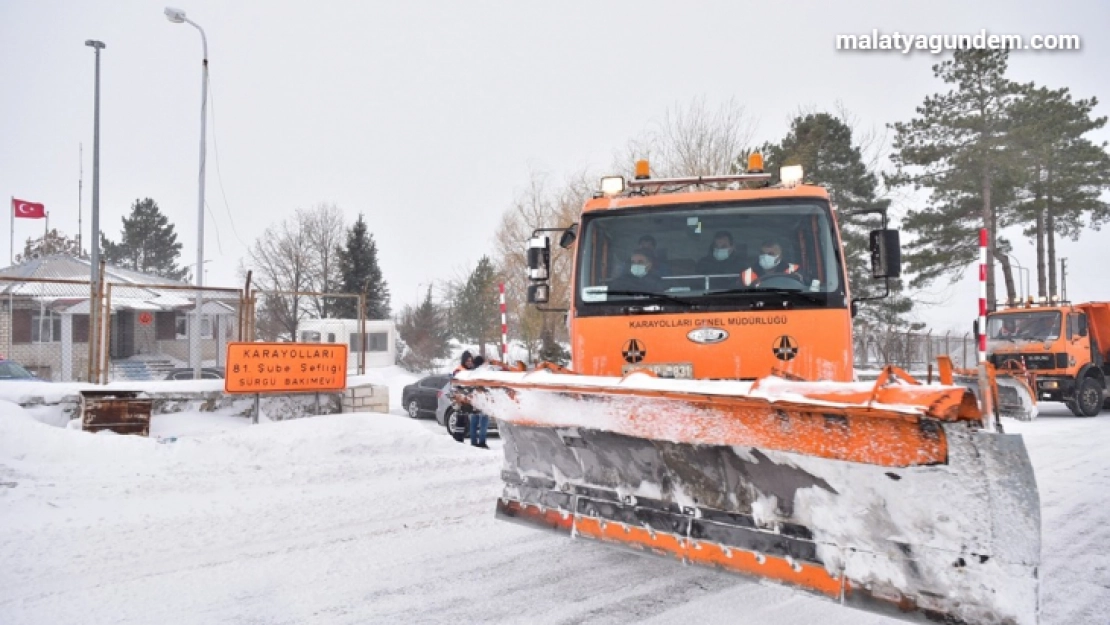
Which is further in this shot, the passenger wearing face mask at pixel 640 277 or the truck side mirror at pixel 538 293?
the truck side mirror at pixel 538 293

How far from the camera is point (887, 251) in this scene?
550 cm

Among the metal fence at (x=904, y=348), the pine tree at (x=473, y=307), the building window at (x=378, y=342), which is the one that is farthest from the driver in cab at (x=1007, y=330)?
the pine tree at (x=473, y=307)

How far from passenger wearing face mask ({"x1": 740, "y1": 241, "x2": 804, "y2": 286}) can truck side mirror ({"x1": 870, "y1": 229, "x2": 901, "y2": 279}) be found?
34.1 inches

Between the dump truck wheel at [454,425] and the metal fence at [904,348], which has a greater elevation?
the metal fence at [904,348]

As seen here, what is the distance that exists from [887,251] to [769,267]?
106cm

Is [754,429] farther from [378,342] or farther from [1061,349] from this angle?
[378,342]

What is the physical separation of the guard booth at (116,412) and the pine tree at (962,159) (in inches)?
1048

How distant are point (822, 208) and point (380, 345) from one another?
34.2 meters

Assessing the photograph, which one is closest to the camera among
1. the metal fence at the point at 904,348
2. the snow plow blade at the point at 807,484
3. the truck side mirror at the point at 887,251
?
the snow plow blade at the point at 807,484

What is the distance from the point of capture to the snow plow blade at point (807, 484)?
8.73 feet

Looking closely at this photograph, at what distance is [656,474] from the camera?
3.97 metres

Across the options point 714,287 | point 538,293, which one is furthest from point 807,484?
Result: point 538,293

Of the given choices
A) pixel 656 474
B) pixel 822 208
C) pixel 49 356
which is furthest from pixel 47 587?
pixel 49 356

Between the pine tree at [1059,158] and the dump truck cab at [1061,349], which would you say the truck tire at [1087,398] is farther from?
the pine tree at [1059,158]
